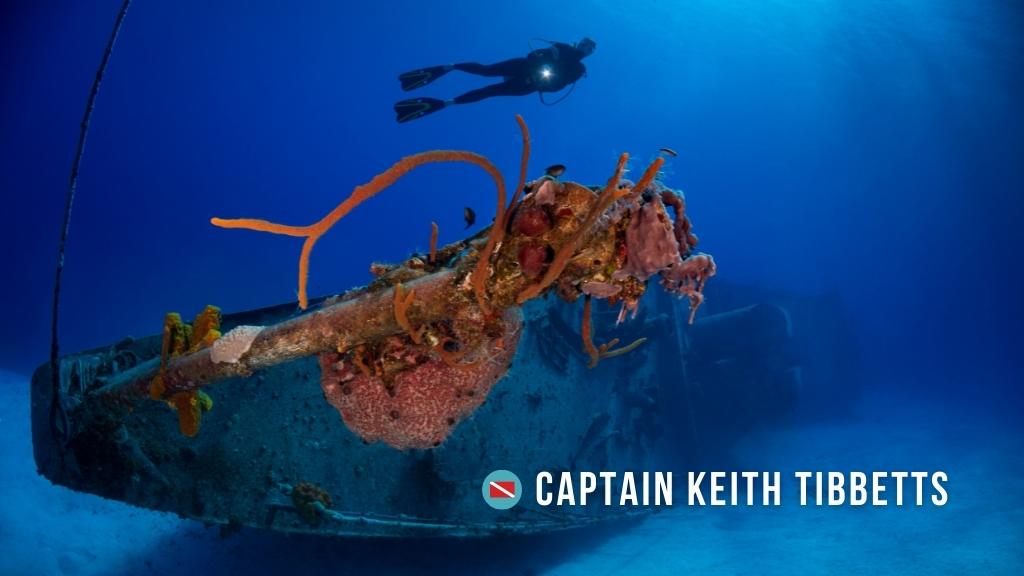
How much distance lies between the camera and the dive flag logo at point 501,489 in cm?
642

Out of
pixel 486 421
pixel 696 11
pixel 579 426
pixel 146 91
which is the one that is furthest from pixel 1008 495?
pixel 146 91

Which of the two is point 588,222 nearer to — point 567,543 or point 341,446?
point 341,446

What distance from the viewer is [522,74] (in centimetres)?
1209

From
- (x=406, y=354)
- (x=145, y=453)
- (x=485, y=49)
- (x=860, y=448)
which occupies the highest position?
(x=485, y=49)

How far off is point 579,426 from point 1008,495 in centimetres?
1367

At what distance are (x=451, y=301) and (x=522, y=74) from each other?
11.4m

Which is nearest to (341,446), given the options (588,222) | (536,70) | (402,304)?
(402,304)

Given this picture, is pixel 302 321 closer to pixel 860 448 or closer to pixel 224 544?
pixel 224 544

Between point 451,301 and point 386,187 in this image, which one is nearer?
point 386,187

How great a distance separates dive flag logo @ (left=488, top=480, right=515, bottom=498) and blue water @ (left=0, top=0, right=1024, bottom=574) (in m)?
2.96

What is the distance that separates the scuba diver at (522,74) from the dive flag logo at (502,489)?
8.25m

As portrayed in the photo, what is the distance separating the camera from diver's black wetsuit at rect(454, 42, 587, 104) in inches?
451

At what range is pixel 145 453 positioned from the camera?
430cm

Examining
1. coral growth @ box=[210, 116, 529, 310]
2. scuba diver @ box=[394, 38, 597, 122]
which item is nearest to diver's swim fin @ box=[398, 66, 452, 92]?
scuba diver @ box=[394, 38, 597, 122]
